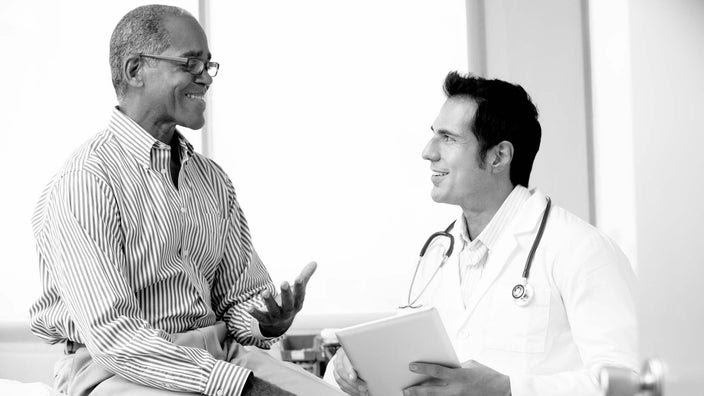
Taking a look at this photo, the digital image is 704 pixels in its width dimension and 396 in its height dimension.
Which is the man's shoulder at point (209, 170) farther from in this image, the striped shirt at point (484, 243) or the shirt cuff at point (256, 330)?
the striped shirt at point (484, 243)

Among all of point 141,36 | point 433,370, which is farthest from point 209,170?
point 433,370

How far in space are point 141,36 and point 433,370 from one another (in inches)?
40.2

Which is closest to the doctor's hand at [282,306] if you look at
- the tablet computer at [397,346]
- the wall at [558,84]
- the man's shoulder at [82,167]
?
the tablet computer at [397,346]

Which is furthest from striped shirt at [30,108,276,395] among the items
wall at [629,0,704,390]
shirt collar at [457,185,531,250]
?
wall at [629,0,704,390]

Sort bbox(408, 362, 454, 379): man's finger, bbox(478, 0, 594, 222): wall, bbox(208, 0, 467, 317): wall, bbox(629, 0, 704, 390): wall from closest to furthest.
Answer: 1. bbox(629, 0, 704, 390): wall
2. bbox(408, 362, 454, 379): man's finger
3. bbox(478, 0, 594, 222): wall
4. bbox(208, 0, 467, 317): wall

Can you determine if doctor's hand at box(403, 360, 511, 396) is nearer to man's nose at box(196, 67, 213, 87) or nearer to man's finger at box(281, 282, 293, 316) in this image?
man's finger at box(281, 282, 293, 316)

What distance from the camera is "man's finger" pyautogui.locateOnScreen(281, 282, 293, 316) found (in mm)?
1860

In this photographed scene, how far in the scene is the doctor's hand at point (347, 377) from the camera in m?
2.04

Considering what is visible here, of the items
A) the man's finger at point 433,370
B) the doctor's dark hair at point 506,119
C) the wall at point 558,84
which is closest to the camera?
the man's finger at point 433,370

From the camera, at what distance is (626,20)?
0.53 m

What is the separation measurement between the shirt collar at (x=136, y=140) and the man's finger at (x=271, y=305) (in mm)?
396

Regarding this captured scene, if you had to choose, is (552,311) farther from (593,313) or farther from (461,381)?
(461,381)

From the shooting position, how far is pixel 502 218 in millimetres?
2320

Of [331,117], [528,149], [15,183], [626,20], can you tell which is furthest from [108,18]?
[626,20]
